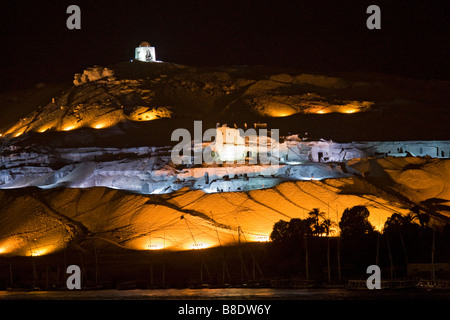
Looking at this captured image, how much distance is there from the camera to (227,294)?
154 ft

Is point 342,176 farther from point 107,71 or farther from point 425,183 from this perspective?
point 107,71

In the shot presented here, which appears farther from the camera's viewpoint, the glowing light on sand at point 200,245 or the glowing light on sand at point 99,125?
the glowing light on sand at point 99,125

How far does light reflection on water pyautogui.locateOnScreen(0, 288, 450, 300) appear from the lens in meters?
45.3

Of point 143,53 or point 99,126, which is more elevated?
point 143,53

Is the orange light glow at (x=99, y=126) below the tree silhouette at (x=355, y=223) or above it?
above

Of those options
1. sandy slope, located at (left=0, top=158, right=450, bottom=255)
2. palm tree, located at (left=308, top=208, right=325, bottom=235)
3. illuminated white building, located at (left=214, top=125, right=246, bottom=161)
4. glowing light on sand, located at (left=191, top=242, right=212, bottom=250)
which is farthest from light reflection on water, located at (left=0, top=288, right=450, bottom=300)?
illuminated white building, located at (left=214, top=125, right=246, bottom=161)

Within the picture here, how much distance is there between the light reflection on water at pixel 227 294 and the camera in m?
45.3

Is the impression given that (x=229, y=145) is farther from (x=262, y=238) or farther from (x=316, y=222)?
(x=316, y=222)

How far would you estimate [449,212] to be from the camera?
63.5 metres

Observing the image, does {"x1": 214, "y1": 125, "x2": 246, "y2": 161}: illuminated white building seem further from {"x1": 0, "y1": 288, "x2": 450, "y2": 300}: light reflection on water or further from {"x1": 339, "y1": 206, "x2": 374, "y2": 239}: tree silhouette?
{"x1": 0, "y1": 288, "x2": 450, "y2": 300}: light reflection on water

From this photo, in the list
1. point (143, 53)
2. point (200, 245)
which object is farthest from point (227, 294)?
point (143, 53)

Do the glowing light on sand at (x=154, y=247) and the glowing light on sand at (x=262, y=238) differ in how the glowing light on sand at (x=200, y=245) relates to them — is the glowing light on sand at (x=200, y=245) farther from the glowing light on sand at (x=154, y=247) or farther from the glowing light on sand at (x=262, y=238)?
the glowing light on sand at (x=262, y=238)

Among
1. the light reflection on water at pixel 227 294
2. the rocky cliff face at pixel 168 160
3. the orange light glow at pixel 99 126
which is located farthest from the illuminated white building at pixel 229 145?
the light reflection on water at pixel 227 294
